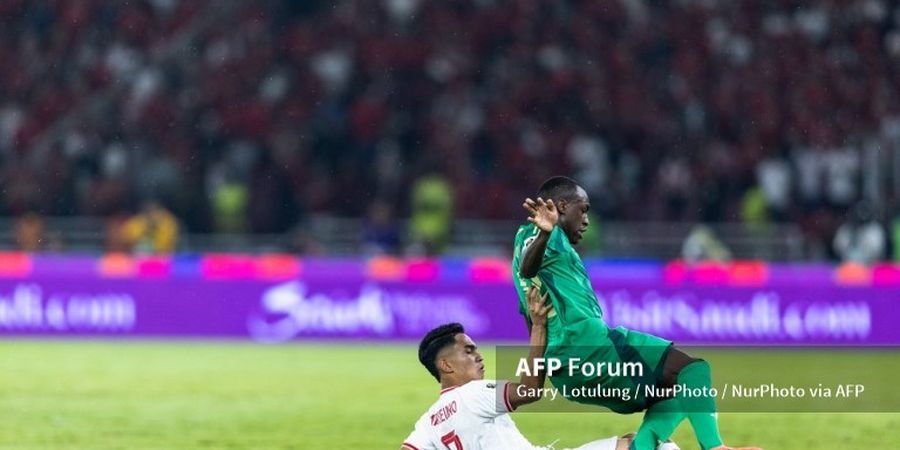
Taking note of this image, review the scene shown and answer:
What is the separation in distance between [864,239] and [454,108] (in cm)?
684

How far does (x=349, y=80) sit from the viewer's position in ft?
84.1

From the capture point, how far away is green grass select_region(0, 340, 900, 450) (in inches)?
466

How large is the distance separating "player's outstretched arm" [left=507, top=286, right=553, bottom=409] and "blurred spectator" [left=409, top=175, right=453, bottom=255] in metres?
14.5

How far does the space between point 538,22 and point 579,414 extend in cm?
1333

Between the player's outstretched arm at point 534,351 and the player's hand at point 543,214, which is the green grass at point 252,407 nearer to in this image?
the player's outstretched arm at point 534,351

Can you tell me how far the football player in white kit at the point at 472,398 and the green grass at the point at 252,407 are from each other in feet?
10.00

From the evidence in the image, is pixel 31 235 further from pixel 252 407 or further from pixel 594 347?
pixel 594 347

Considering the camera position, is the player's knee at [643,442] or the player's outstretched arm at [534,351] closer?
the player's outstretched arm at [534,351]

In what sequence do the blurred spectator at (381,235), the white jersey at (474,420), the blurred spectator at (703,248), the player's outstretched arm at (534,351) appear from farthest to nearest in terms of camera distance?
the blurred spectator at (381,235) → the blurred spectator at (703,248) → the white jersey at (474,420) → the player's outstretched arm at (534,351)

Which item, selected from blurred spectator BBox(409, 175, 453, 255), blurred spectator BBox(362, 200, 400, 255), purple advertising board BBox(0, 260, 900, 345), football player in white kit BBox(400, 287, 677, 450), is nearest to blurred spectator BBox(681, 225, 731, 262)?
purple advertising board BBox(0, 260, 900, 345)

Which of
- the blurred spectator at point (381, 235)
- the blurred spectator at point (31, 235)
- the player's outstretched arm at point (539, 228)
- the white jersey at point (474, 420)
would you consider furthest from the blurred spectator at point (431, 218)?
the player's outstretched arm at point (539, 228)

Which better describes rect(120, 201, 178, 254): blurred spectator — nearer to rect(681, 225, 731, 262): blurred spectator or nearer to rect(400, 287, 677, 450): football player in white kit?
rect(681, 225, 731, 262): blurred spectator

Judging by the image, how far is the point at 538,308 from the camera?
26.5 ft

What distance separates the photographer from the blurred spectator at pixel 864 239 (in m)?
21.8
